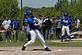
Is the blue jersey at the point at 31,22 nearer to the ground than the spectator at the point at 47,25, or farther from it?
farther from it

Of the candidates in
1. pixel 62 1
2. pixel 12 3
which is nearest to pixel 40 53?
pixel 12 3

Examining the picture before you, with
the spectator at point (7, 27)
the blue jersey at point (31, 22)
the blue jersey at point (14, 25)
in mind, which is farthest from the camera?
the blue jersey at point (14, 25)

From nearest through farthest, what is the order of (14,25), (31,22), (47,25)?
(31,22) → (47,25) → (14,25)

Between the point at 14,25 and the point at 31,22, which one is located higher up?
the point at 31,22

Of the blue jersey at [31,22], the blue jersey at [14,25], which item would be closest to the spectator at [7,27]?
the blue jersey at [14,25]

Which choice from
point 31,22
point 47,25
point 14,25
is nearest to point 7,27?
point 14,25

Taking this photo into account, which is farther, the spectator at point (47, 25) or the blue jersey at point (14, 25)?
the blue jersey at point (14, 25)

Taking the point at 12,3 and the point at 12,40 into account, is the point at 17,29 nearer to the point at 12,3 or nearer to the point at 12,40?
the point at 12,40

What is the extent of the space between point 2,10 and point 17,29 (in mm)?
28210

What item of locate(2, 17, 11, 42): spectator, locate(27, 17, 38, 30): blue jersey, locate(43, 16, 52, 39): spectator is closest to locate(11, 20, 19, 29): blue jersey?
locate(2, 17, 11, 42): spectator

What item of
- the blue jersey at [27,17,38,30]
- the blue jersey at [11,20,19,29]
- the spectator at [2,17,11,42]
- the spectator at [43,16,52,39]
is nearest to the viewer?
the blue jersey at [27,17,38,30]

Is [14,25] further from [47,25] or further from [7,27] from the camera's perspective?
[47,25]

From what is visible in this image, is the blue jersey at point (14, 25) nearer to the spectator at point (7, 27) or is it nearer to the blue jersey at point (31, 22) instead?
the spectator at point (7, 27)

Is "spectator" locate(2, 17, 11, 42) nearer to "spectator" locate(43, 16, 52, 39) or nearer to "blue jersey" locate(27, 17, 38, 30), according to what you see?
"spectator" locate(43, 16, 52, 39)
